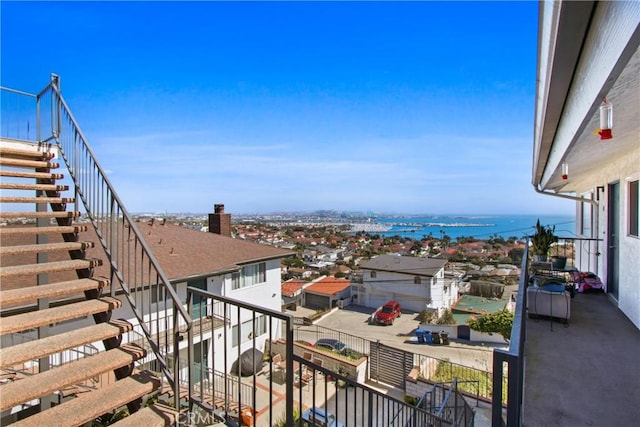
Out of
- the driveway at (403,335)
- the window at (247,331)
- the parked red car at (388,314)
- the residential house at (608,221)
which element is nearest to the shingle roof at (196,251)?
the window at (247,331)

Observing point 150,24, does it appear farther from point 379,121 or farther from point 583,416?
point 379,121

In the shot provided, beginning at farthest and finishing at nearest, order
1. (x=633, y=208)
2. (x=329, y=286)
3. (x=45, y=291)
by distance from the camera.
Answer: (x=329, y=286)
(x=633, y=208)
(x=45, y=291)

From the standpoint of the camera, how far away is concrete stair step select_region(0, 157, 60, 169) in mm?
3479

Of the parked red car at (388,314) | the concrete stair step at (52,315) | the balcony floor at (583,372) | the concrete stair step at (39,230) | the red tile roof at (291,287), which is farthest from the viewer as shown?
the red tile roof at (291,287)

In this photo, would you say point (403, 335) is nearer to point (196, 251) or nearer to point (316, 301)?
point (316, 301)

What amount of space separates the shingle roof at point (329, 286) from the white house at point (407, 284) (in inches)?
40.2

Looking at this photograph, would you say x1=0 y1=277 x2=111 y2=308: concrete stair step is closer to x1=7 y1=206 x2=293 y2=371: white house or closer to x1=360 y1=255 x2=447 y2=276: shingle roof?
x1=7 y1=206 x2=293 y2=371: white house

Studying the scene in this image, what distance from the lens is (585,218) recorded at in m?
8.87

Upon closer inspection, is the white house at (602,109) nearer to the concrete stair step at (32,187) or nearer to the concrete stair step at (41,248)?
the concrete stair step at (41,248)

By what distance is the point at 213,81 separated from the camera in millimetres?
16250

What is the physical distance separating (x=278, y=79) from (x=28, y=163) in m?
14.4

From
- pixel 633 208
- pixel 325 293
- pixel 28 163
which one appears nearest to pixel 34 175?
pixel 28 163

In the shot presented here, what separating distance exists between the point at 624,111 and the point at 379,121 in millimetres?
22206

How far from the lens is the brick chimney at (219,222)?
14805 millimetres
